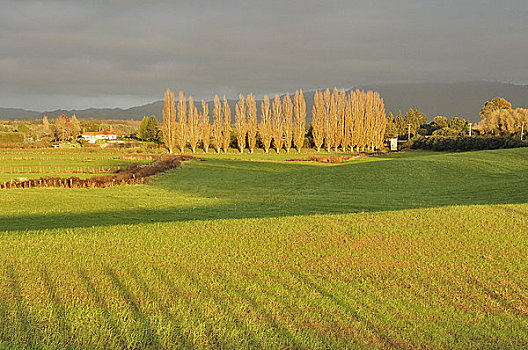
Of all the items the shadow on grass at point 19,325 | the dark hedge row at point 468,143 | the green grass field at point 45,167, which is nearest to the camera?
the shadow on grass at point 19,325

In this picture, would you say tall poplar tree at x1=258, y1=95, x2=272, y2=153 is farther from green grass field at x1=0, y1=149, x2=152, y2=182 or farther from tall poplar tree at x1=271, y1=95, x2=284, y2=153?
green grass field at x1=0, y1=149, x2=152, y2=182

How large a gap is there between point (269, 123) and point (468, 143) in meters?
37.4

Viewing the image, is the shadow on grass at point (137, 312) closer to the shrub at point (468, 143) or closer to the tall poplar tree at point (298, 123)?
the shrub at point (468, 143)

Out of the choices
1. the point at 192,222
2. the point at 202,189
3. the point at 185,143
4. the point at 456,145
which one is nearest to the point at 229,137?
the point at 185,143

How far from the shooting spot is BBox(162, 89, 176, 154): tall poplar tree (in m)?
78.1

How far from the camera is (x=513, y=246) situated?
9047mm

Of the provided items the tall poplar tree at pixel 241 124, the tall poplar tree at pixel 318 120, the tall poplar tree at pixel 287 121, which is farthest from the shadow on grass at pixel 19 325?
the tall poplar tree at pixel 318 120

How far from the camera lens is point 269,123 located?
3177 inches

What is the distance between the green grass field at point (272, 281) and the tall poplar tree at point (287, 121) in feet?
224

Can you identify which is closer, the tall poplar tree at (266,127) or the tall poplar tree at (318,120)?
the tall poplar tree at (266,127)

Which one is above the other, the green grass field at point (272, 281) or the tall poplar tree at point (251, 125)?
the tall poplar tree at point (251, 125)

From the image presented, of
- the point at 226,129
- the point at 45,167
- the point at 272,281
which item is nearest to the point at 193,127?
the point at 226,129

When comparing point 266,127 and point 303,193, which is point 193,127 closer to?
point 266,127

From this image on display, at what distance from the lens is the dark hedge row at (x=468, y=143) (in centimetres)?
5121
